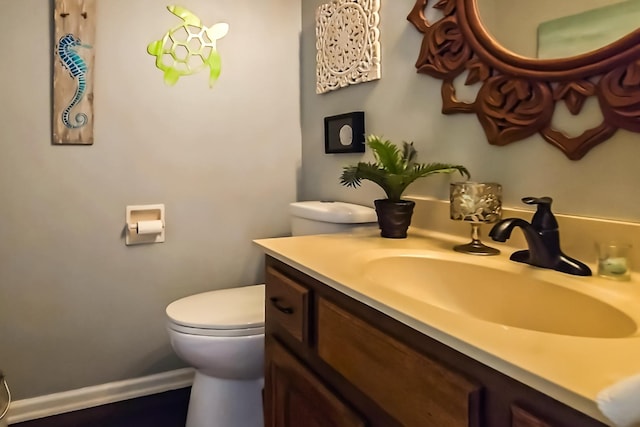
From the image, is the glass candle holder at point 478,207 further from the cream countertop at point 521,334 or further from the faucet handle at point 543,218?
the faucet handle at point 543,218

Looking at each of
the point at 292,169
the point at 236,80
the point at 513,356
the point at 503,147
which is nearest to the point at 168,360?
the point at 292,169

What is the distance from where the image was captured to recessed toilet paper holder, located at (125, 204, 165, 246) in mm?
1984

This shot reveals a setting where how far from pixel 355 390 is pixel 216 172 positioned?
143cm

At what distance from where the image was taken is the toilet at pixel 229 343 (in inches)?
62.3

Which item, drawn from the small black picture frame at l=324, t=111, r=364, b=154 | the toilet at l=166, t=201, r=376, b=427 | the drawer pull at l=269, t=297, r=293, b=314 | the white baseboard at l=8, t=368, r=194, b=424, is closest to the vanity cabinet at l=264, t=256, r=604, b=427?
the drawer pull at l=269, t=297, r=293, b=314

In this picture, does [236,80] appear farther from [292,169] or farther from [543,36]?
[543,36]

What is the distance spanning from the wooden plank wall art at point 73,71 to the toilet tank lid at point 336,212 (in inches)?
34.9

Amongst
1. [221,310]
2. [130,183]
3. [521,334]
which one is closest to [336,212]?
[221,310]

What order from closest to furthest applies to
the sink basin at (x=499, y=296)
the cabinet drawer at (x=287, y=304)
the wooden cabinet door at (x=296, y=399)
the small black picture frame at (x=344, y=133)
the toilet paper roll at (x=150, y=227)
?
1. the sink basin at (x=499, y=296)
2. the wooden cabinet door at (x=296, y=399)
3. the cabinet drawer at (x=287, y=304)
4. the small black picture frame at (x=344, y=133)
5. the toilet paper roll at (x=150, y=227)

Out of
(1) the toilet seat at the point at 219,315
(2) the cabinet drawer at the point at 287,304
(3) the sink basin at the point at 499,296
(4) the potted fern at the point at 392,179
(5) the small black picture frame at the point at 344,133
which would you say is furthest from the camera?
(5) the small black picture frame at the point at 344,133

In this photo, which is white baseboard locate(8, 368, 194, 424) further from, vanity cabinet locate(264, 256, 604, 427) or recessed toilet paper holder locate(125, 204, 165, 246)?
vanity cabinet locate(264, 256, 604, 427)

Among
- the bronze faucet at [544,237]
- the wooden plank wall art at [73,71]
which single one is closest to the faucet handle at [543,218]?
the bronze faucet at [544,237]

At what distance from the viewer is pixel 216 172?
7.04 ft

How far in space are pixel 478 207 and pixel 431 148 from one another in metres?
0.36
